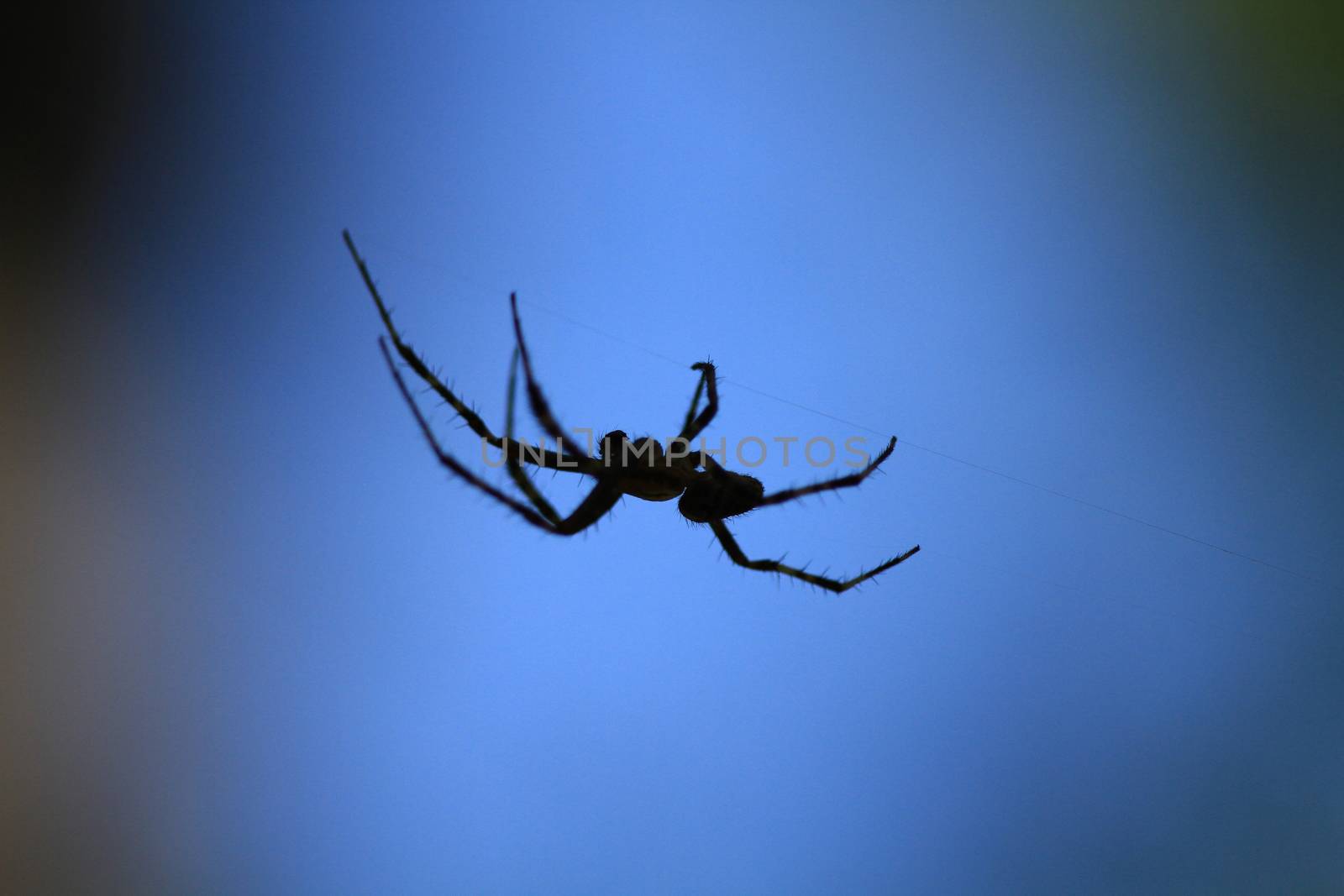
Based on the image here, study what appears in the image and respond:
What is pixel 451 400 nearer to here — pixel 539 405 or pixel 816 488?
pixel 539 405

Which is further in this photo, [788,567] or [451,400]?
[788,567]

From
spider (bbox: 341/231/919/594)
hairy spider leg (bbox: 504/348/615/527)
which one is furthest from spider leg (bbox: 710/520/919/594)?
hairy spider leg (bbox: 504/348/615/527)

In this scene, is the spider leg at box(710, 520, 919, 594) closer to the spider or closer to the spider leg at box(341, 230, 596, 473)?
the spider

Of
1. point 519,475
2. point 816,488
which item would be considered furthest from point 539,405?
point 816,488

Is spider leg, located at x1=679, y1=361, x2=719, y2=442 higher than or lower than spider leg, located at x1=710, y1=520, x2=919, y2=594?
higher

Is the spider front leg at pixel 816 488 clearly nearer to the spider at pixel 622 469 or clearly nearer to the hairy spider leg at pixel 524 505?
the spider at pixel 622 469
